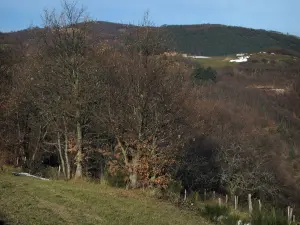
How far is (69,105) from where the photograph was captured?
89.0 feet

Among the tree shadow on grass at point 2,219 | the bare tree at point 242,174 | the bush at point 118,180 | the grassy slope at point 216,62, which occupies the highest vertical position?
the grassy slope at point 216,62

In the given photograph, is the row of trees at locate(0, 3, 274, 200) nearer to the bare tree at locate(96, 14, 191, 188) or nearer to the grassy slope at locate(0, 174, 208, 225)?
the bare tree at locate(96, 14, 191, 188)

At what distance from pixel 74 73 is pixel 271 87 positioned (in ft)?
434

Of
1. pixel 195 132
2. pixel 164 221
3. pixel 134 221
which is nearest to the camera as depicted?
pixel 134 221

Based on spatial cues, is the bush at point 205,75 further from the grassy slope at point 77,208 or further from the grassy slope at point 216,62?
the grassy slope at point 77,208

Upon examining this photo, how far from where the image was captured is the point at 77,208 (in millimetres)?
13039

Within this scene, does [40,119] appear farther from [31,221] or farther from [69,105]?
[31,221]

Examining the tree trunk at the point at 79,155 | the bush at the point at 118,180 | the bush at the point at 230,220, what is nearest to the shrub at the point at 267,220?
the bush at the point at 230,220

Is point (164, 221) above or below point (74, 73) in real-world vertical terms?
below

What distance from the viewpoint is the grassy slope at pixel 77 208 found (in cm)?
1111

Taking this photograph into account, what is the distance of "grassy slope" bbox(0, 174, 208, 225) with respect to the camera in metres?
11.1

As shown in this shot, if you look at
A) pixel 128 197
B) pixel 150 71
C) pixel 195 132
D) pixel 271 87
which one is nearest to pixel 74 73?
pixel 150 71

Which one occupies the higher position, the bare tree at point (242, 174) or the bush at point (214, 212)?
the bush at point (214, 212)

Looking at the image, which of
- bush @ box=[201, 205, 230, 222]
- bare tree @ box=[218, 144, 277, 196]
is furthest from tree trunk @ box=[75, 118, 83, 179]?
bare tree @ box=[218, 144, 277, 196]
